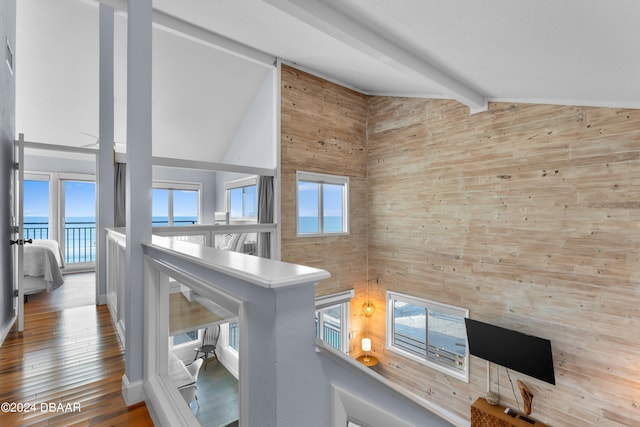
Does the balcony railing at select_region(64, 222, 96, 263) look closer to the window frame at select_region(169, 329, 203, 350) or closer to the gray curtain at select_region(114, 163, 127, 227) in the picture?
the gray curtain at select_region(114, 163, 127, 227)

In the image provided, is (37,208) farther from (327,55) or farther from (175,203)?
(327,55)

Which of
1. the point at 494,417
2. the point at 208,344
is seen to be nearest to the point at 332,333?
the point at 494,417

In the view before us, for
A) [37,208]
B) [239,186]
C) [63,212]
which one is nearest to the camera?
[37,208]

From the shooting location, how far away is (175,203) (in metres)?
7.56

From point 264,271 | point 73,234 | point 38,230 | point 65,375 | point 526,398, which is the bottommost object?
point 526,398

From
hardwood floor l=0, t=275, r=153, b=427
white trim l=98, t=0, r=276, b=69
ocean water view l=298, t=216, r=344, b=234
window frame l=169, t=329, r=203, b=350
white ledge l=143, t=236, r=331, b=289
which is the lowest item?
hardwood floor l=0, t=275, r=153, b=427

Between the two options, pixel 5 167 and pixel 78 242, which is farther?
pixel 78 242

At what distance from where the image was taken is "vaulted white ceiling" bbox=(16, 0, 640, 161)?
2059 millimetres

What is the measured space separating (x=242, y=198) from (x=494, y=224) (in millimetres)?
4767

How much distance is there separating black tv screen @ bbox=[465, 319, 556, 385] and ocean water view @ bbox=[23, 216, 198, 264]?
6.37m

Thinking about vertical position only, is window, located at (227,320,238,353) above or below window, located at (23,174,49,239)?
below

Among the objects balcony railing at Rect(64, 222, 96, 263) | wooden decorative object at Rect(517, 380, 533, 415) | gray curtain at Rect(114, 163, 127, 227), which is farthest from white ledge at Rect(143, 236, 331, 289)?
balcony railing at Rect(64, 222, 96, 263)

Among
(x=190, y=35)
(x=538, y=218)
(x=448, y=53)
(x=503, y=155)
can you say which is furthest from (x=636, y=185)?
(x=190, y=35)

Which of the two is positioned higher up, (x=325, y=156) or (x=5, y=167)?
(x=325, y=156)
